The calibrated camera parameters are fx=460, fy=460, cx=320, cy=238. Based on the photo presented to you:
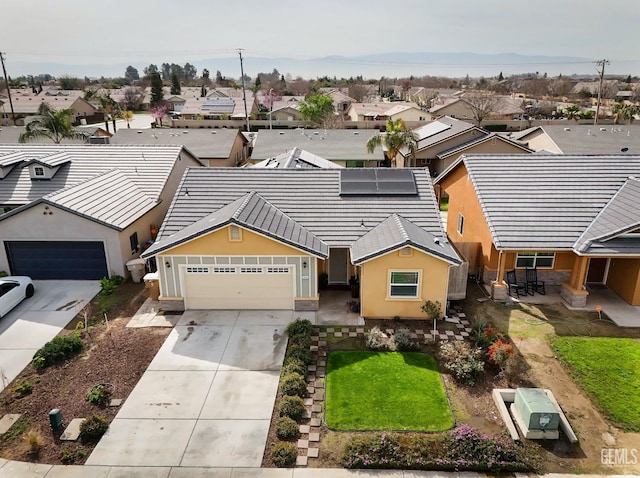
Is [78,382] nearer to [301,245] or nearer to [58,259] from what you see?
[301,245]

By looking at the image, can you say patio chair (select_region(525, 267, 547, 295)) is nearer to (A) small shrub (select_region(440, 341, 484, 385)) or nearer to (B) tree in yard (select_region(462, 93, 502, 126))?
(A) small shrub (select_region(440, 341, 484, 385))

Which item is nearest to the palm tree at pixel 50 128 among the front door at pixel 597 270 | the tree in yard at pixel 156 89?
the front door at pixel 597 270

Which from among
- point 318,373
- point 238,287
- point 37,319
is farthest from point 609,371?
point 37,319

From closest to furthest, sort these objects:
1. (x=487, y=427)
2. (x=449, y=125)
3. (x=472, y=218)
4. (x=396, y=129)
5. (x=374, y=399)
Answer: (x=487, y=427) → (x=374, y=399) → (x=472, y=218) → (x=396, y=129) → (x=449, y=125)

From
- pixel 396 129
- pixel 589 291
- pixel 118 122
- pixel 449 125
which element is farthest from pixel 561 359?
pixel 118 122

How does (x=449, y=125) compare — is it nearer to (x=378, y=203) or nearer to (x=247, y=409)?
(x=378, y=203)

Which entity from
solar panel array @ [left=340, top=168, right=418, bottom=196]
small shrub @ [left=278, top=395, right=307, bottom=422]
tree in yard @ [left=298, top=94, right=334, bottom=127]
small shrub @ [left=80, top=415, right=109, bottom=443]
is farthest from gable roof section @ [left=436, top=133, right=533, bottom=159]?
small shrub @ [left=80, top=415, right=109, bottom=443]
